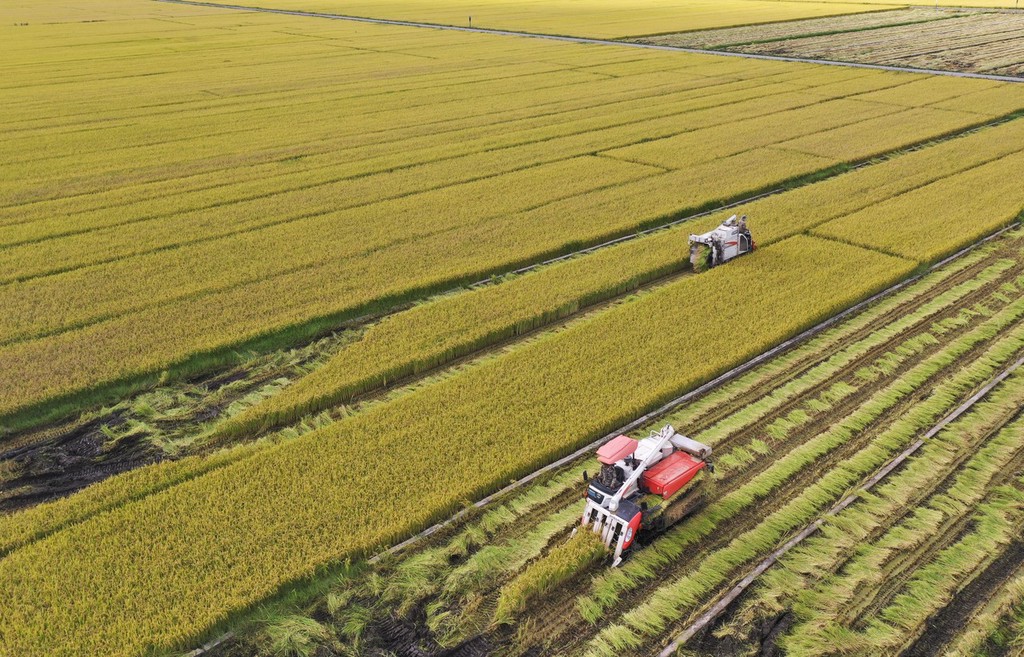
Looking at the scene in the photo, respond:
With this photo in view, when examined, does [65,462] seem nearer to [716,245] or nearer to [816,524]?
[816,524]

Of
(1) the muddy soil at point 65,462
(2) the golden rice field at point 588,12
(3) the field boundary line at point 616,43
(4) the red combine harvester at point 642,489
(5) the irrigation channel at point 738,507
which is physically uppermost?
(2) the golden rice field at point 588,12

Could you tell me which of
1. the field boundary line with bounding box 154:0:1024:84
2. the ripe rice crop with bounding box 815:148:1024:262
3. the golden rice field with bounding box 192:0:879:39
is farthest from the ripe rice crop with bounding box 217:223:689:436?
the golden rice field with bounding box 192:0:879:39

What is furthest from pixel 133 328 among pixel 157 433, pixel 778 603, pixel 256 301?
pixel 778 603

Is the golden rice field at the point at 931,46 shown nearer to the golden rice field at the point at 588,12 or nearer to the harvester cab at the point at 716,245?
the golden rice field at the point at 588,12

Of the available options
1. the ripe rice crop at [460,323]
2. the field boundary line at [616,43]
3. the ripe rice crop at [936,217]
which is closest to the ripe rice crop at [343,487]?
the ripe rice crop at [460,323]

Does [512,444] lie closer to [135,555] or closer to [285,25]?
[135,555]

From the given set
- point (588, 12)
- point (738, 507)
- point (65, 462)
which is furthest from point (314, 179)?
point (588, 12)

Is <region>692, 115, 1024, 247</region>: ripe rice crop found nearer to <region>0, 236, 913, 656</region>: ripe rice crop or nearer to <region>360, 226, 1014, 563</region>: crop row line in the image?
<region>360, 226, 1014, 563</region>: crop row line
